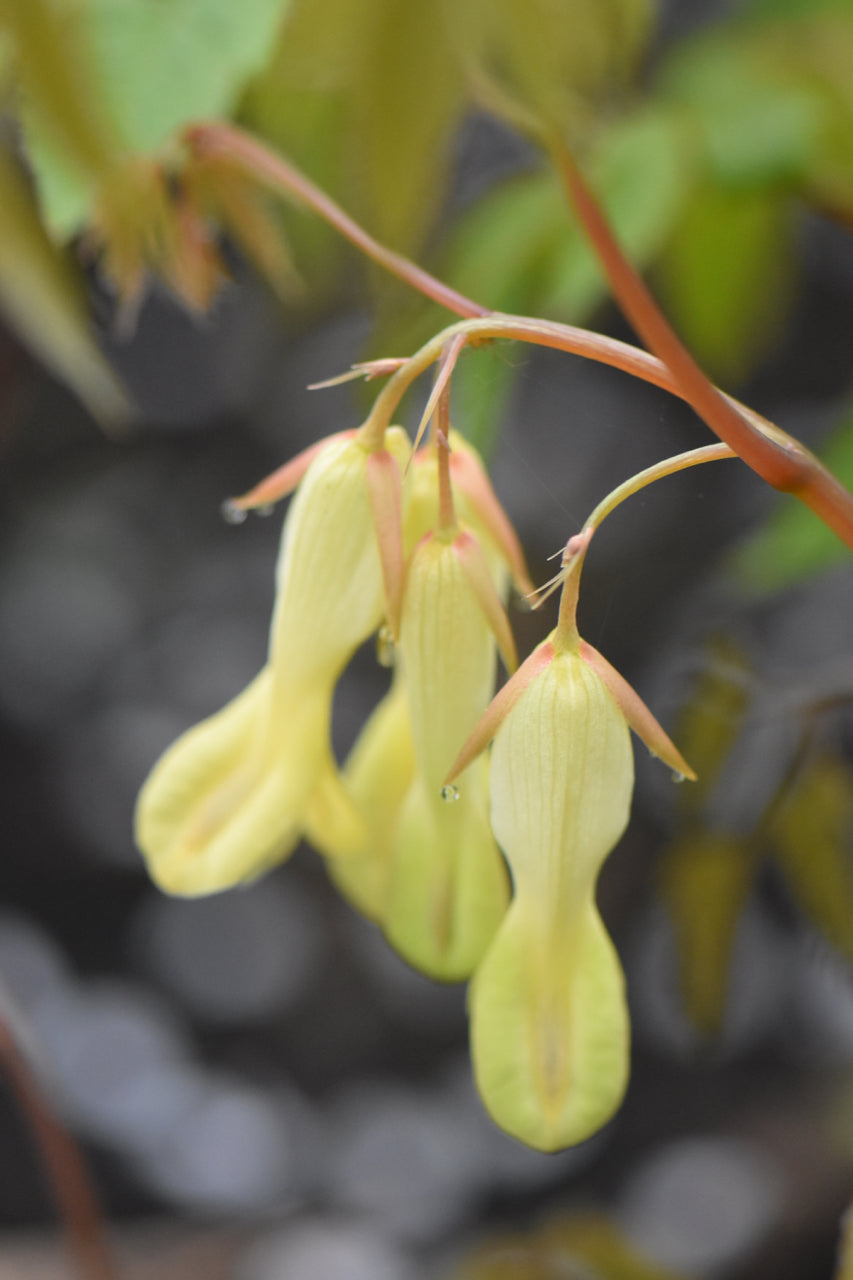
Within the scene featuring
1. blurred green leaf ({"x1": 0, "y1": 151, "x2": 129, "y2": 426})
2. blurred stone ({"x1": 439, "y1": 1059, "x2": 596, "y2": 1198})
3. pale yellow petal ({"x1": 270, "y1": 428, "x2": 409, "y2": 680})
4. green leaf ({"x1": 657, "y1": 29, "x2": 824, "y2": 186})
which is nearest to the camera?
pale yellow petal ({"x1": 270, "y1": 428, "x2": 409, "y2": 680})

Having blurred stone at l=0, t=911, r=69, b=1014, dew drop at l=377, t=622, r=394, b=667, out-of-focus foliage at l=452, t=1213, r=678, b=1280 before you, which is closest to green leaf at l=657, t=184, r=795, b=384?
dew drop at l=377, t=622, r=394, b=667

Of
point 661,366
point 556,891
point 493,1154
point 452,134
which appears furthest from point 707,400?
point 493,1154

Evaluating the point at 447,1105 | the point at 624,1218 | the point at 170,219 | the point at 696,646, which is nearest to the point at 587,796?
the point at 170,219

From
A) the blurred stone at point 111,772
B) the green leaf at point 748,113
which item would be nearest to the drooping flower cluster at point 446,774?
the green leaf at point 748,113

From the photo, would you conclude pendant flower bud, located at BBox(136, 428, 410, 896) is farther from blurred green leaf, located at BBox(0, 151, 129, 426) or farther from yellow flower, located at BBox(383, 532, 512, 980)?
blurred green leaf, located at BBox(0, 151, 129, 426)

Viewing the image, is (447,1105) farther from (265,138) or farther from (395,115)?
(395,115)

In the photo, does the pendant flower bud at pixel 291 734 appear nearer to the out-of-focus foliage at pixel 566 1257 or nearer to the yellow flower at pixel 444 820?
the yellow flower at pixel 444 820

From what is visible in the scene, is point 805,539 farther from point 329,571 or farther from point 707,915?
point 329,571
